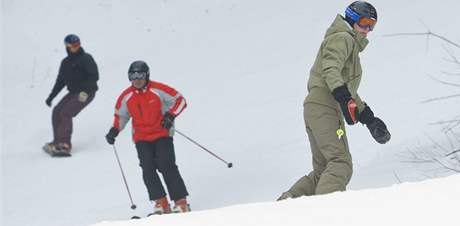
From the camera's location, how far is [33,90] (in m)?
13.4

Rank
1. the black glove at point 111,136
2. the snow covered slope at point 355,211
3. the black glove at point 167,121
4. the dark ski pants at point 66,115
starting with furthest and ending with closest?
1. the dark ski pants at point 66,115
2. the black glove at point 111,136
3. the black glove at point 167,121
4. the snow covered slope at point 355,211

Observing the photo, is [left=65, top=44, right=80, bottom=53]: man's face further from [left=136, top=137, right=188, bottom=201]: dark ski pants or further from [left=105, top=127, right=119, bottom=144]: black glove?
[left=136, top=137, right=188, bottom=201]: dark ski pants

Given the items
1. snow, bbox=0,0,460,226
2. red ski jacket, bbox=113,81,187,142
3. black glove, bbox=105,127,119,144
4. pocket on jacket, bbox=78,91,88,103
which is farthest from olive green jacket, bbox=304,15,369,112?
pocket on jacket, bbox=78,91,88,103

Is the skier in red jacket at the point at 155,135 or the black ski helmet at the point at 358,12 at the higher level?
the black ski helmet at the point at 358,12

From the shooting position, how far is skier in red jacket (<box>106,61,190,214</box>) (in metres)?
7.35

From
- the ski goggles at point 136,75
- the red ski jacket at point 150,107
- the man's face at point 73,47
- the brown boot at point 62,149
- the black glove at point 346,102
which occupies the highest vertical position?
the man's face at point 73,47

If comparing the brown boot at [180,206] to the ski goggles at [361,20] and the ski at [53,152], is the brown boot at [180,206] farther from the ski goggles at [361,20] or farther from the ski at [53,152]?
the ski at [53,152]

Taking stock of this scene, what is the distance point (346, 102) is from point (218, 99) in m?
6.12

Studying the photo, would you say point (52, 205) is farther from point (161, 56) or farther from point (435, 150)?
point (161, 56)

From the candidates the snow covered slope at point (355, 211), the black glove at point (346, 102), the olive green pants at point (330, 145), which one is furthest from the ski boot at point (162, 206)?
the snow covered slope at point (355, 211)

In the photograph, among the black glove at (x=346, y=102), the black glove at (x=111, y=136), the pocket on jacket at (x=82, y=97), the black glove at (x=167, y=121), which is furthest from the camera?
the pocket on jacket at (x=82, y=97)

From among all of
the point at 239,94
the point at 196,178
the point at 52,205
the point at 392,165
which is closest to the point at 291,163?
the point at 196,178

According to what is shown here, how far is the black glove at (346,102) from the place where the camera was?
5348 mm

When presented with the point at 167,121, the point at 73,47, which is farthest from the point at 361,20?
the point at 73,47
